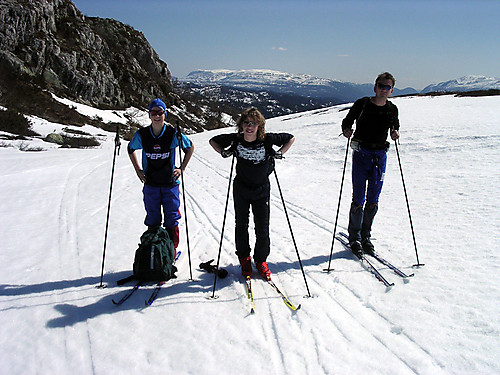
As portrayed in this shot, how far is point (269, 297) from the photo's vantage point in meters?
3.94

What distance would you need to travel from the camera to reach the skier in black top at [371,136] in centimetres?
465

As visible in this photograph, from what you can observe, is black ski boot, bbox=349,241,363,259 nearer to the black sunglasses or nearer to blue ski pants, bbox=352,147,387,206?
blue ski pants, bbox=352,147,387,206

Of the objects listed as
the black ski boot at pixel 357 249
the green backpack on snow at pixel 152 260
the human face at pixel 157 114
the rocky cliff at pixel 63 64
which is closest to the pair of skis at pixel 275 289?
the green backpack on snow at pixel 152 260

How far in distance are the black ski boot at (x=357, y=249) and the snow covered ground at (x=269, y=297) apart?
0.18 meters

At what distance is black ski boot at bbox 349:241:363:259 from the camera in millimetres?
5059

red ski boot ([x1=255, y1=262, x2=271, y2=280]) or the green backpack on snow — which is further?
red ski boot ([x1=255, y1=262, x2=271, y2=280])

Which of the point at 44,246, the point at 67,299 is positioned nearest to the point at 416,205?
the point at 67,299

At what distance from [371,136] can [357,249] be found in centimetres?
184

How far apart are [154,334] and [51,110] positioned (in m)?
35.6

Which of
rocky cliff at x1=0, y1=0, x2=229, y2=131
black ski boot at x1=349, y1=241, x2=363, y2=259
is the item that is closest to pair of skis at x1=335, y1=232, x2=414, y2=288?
black ski boot at x1=349, y1=241, x2=363, y2=259

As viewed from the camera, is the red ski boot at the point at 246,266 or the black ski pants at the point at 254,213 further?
the red ski boot at the point at 246,266

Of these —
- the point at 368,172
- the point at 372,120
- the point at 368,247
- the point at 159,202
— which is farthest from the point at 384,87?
the point at 159,202

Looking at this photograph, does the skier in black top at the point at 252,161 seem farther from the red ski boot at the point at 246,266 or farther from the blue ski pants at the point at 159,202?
the blue ski pants at the point at 159,202

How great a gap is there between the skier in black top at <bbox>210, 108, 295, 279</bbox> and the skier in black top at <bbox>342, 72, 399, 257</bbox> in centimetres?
132
